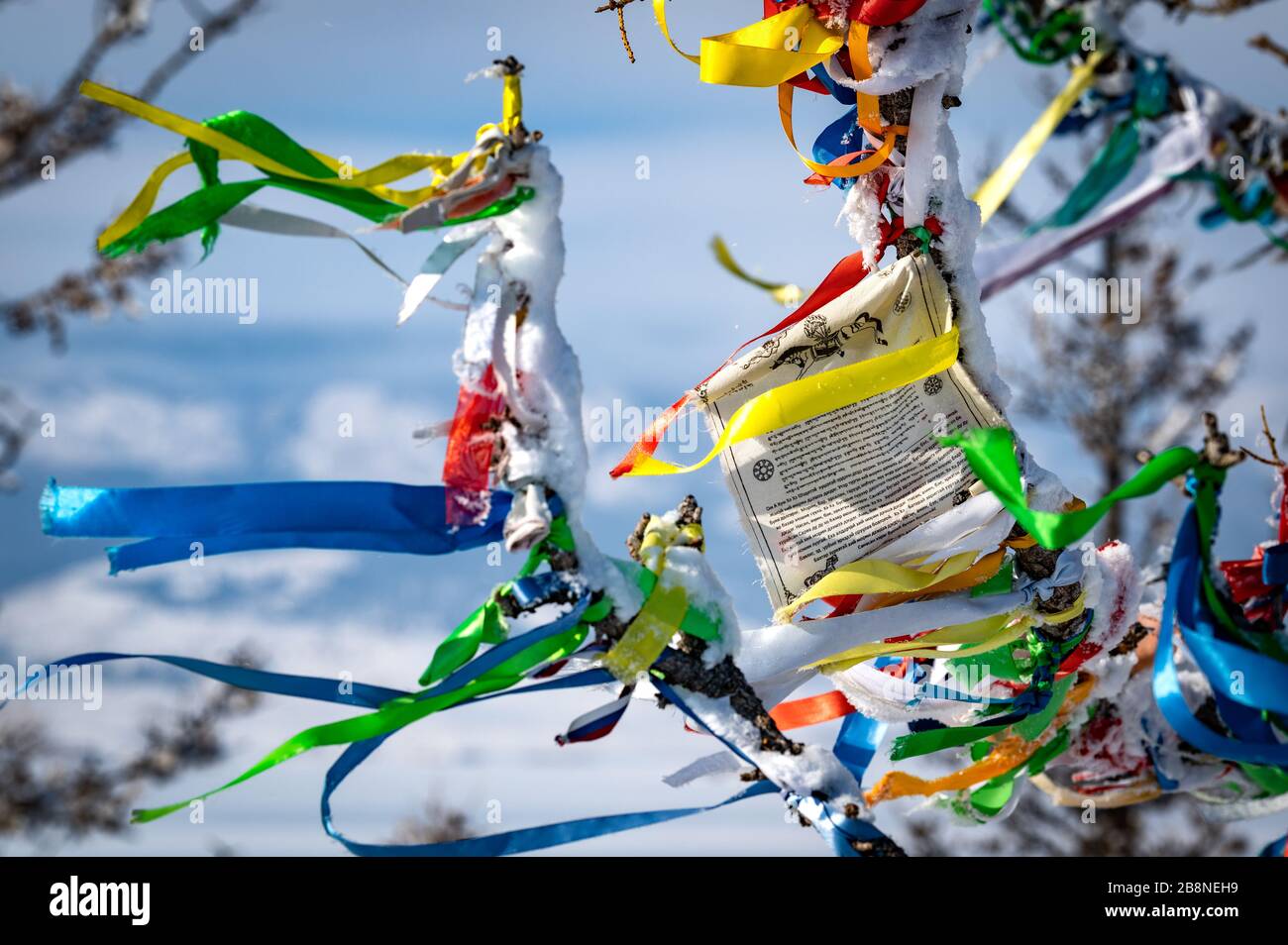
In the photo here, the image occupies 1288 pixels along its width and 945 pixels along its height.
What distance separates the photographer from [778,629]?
178 cm

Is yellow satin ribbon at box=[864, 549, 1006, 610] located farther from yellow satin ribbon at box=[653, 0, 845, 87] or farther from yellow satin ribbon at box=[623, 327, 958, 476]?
yellow satin ribbon at box=[653, 0, 845, 87]

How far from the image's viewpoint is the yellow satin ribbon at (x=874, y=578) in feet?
5.69

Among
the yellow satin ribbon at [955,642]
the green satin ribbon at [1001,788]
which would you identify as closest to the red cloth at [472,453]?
the yellow satin ribbon at [955,642]

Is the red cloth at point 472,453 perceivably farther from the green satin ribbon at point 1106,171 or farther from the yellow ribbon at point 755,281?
the green satin ribbon at point 1106,171

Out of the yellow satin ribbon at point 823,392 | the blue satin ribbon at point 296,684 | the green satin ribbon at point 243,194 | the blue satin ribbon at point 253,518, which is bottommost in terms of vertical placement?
the blue satin ribbon at point 296,684

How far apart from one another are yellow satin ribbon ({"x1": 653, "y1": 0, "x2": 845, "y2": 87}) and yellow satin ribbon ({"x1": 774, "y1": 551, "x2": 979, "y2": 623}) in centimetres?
71

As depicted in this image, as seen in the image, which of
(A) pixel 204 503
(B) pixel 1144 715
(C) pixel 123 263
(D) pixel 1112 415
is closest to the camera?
(A) pixel 204 503

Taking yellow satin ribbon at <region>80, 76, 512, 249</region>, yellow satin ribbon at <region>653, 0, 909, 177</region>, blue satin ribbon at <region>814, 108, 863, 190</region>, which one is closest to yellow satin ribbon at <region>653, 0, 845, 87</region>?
yellow satin ribbon at <region>653, 0, 909, 177</region>

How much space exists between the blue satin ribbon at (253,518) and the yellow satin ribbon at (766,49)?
716 millimetres

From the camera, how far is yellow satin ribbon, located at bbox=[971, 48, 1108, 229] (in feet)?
6.83

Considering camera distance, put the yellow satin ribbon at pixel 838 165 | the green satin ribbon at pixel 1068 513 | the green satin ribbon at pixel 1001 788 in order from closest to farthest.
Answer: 1. the green satin ribbon at pixel 1068 513
2. the yellow satin ribbon at pixel 838 165
3. the green satin ribbon at pixel 1001 788

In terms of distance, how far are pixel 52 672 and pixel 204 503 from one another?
303 mm
